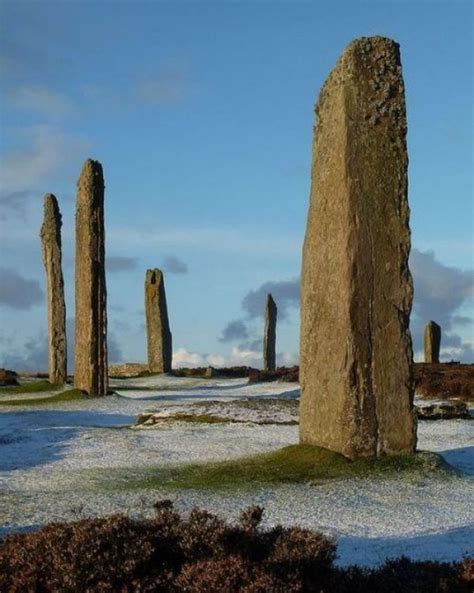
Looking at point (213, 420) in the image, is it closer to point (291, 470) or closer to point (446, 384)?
point (291, 470)

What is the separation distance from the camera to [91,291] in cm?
2602

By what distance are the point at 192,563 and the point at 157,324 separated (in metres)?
32.7

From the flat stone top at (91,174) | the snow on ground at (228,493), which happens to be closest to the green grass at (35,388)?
the flat stone top at (91,174)

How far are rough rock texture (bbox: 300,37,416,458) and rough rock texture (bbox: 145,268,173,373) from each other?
25.9m

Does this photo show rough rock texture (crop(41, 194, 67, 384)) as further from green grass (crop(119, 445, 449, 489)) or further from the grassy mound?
green grass (crop(119, 445, 449, 489))

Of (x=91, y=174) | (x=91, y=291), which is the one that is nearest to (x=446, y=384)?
(x=91, y=291)

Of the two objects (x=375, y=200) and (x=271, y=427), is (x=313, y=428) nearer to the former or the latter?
(x=375, y=200)

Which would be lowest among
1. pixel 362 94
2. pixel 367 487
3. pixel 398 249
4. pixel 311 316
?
pixel 367 487

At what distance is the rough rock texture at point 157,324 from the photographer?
3947 centimetres

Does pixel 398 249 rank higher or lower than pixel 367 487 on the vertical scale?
higher

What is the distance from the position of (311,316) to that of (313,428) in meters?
1.61

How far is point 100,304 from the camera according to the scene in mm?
26203

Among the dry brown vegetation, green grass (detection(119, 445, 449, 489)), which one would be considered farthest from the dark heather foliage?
the dry brown vegetation

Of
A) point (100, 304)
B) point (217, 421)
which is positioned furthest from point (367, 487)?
point (100, 304)
